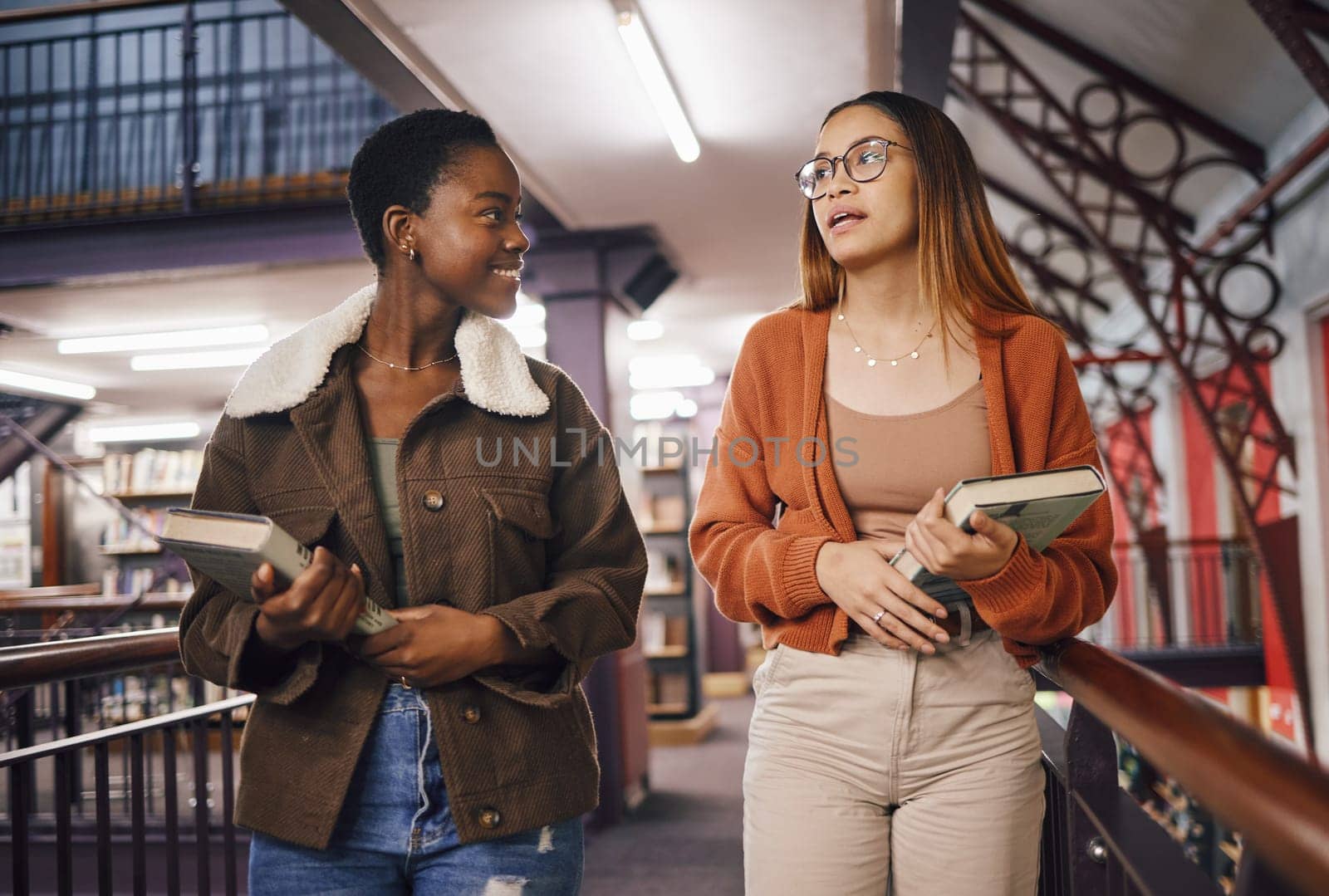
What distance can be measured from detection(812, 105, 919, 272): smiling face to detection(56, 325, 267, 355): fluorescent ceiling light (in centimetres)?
577

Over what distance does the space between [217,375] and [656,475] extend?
3.38m

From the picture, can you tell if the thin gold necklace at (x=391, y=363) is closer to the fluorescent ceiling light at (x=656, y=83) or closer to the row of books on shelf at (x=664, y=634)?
the fluorescent ceiling light at (x=656, y=83)

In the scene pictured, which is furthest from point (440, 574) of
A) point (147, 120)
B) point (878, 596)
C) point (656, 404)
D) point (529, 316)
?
point (656, 404)

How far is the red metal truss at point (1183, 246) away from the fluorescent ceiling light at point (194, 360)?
191 inches

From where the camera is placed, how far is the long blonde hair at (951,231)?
136 cm

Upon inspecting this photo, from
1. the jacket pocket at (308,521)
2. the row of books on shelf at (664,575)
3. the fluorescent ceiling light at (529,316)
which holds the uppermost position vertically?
the fluorescent ceiling light at (529,316)

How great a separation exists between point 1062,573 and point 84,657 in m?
1.50

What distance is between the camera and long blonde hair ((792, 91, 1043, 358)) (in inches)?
53.4

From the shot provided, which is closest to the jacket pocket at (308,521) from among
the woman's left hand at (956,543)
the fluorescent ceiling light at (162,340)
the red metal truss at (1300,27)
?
the woman's left hand at (956,543)

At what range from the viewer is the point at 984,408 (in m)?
1.31

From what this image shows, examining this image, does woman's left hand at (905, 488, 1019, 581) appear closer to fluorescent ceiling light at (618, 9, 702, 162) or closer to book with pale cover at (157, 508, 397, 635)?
book with pale cover at (157, 508, 397, 635)

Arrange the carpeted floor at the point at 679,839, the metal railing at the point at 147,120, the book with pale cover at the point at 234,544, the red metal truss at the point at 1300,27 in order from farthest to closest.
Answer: the metal railing at the point at 147,120 → the carpeted floor at the point at 679,839 → the red metal truss at the point at 1300,27 → the book with pale cover at the point at 234,544

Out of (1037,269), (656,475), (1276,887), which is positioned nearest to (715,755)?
(656,475)

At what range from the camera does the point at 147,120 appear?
23.3ft
